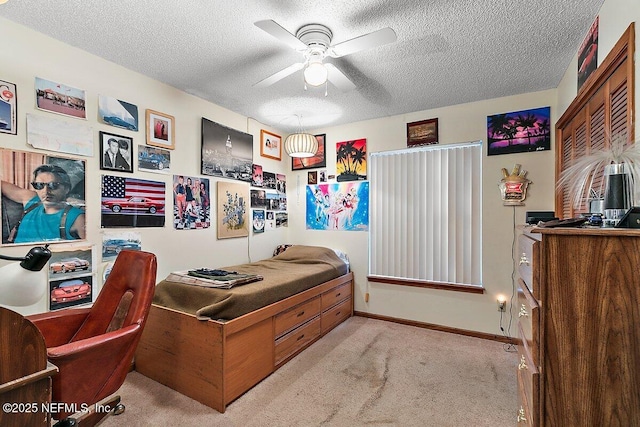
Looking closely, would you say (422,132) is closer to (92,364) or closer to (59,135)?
(59,135)

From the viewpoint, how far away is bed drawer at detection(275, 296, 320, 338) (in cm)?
255

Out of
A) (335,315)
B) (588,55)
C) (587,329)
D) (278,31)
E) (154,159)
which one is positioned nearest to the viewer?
(587,329)

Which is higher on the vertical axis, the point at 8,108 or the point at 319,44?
the point at 319,44

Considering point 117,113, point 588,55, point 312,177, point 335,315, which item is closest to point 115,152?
point 117,113

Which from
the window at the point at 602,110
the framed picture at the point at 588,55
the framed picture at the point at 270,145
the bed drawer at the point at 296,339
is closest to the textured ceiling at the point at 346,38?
the framed picture at the point at 588,55

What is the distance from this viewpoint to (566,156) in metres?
2.64

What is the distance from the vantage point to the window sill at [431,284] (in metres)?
3.26

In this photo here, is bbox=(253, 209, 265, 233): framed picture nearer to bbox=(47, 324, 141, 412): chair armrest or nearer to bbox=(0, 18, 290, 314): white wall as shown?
bbox=(0, 18, 290, 314): white wall

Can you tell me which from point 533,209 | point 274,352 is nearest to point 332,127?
point 533,209

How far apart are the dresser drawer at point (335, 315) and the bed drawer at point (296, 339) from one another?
15cm

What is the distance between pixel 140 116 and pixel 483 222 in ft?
11.6

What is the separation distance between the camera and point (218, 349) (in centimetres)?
199

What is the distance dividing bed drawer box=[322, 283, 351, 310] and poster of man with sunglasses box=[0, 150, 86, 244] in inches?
88.1

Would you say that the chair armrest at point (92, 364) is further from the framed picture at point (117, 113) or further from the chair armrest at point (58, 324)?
the framed picture at point (117, 113)
